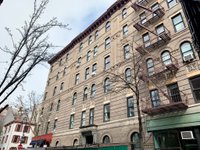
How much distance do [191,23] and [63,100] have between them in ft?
82.5

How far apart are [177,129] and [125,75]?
26.2ft

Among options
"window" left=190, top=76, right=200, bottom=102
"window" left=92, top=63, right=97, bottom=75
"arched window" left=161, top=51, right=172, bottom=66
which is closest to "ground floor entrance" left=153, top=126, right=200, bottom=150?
"window" left=190, top=76, right=200, bottom=102

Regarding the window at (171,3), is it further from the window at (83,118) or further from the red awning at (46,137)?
the red awning at (46,137)

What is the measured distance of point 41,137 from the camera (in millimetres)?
27828

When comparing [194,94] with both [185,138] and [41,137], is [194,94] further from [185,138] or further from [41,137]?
[41,137]

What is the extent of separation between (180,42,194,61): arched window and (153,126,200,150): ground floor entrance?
215 inches

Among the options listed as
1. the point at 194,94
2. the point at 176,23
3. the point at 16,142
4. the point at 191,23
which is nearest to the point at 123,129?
the point at 194,94

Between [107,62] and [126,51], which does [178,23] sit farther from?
[107,62]

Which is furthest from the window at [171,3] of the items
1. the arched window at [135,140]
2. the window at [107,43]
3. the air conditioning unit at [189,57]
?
the arched window at [135,140]

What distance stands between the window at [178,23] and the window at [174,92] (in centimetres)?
544

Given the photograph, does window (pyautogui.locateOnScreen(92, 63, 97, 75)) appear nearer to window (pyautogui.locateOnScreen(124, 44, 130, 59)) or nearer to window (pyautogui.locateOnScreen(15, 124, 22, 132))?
window (pyautogui.locateOnScreen(124, 44, 130, 59))

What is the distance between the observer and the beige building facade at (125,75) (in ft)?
42.3

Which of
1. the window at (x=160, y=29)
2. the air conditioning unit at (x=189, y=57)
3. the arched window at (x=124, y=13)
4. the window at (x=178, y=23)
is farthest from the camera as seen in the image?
the arched window at (x=124, y=13)

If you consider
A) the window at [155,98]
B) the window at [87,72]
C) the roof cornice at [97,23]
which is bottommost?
the window at [155,98]
